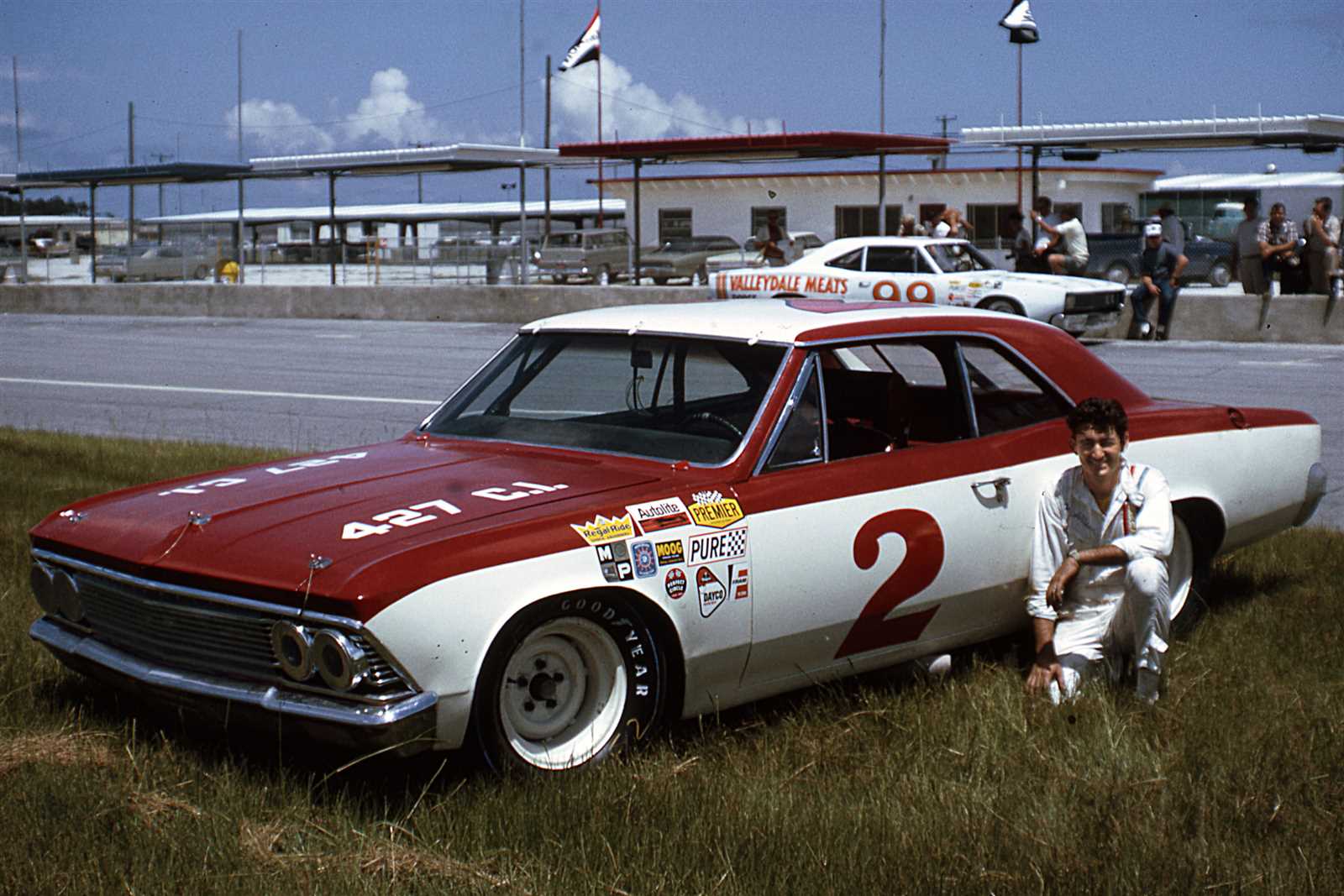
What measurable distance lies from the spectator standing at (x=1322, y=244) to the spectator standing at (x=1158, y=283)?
1615mm

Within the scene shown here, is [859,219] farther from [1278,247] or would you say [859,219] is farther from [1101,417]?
[1101,417]

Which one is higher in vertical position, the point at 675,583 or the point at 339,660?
the point at 675,583

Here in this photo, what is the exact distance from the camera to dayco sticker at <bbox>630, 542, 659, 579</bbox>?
4340 millimetres

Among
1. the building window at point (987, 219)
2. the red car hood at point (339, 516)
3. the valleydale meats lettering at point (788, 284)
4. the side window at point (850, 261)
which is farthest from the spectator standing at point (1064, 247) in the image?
the building window at point (987, 219)

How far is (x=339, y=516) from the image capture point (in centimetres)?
441

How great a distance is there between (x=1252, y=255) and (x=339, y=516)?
64.8 ft

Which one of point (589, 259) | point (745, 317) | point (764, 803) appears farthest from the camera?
point (589, 259)

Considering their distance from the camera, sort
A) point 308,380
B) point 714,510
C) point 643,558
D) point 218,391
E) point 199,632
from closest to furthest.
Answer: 1. point 199,632
2. point 643,558
3. point 714,510
4. point 218,391
5. point 308,380

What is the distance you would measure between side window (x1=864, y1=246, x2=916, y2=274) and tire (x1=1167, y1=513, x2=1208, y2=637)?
49.4ft

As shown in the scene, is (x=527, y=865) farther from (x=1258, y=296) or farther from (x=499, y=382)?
(x=1258, y=296)

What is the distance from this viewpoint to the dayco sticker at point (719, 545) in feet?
14.7

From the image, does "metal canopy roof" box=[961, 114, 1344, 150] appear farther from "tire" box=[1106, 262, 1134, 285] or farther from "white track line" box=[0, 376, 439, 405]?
"white track line" box=[0, 376, 439, 405]

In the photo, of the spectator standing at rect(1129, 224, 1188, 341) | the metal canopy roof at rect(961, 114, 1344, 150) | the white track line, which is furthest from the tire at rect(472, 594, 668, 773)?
the metal canopy roof at rect(961, 114, 1344, 150)

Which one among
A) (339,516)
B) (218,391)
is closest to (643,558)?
(339,516)
